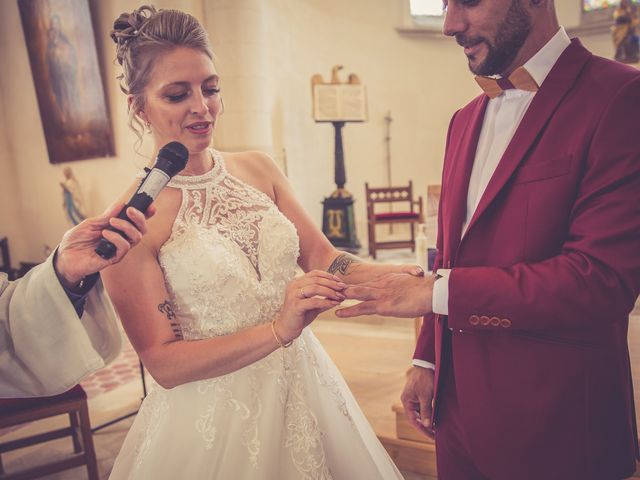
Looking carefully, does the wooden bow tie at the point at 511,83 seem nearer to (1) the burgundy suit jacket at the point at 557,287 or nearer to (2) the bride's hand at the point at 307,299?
(1) the burgundy suit jacket at the point at 557,287

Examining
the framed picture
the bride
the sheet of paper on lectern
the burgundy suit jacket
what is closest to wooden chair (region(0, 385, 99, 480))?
the bride

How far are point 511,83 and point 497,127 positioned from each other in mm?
132

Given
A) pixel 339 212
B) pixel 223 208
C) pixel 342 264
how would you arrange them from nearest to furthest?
pixel 223 208 → pixel 342 264 → pixel 339 212

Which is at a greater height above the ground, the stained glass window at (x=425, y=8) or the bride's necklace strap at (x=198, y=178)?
the stained glass window at (x=425, y=8)

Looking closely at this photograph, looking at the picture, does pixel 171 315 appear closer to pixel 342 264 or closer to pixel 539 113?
pixel 342 264

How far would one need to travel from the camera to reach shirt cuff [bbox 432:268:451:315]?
1.16 m

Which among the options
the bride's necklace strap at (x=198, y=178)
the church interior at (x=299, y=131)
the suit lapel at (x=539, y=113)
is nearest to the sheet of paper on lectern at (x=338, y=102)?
the church interior at (x=299, y=131)

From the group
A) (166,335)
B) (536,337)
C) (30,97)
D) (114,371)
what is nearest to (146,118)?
(166,335)

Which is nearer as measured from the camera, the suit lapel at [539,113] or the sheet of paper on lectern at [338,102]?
the suit lapel at [539,113]

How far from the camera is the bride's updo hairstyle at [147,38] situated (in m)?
1.53

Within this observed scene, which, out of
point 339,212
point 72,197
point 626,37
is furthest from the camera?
point 339,212

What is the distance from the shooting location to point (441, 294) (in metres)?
1.16

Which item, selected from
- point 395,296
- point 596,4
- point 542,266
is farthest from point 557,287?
point 596,4

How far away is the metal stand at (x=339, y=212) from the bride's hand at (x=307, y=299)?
6.17 metres
